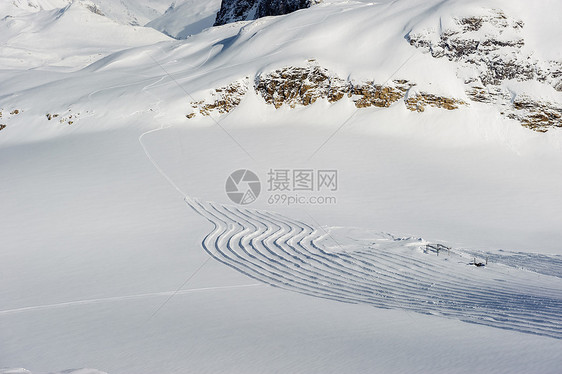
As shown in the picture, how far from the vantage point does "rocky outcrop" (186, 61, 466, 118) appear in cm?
2602

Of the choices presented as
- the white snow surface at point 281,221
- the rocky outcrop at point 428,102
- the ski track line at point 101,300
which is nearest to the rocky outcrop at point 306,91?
the rocky outcrop at point 428,102

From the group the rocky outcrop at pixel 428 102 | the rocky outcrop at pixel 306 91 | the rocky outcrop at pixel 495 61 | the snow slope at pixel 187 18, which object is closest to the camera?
the rocky outcrop at pixel 495 61

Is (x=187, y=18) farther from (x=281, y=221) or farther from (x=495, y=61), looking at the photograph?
(x=281, y=221)

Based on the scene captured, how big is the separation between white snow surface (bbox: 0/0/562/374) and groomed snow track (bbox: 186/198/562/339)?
0.23 feet

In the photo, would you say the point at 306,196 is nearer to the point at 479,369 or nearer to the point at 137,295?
the point at 137,295

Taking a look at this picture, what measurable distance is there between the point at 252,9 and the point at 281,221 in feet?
152

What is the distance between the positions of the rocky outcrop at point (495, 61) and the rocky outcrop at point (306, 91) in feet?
9.36

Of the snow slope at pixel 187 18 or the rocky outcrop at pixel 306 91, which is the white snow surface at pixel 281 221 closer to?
the rocky outcrop at pixel 306 91

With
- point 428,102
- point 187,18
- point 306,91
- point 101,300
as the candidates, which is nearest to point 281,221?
point 101,300

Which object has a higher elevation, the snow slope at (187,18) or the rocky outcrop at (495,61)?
the snow slope at (187,18)

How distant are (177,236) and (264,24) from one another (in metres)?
23.9

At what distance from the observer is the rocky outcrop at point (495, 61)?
80.3ft

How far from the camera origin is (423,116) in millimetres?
25109

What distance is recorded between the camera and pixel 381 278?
12.0 meters
